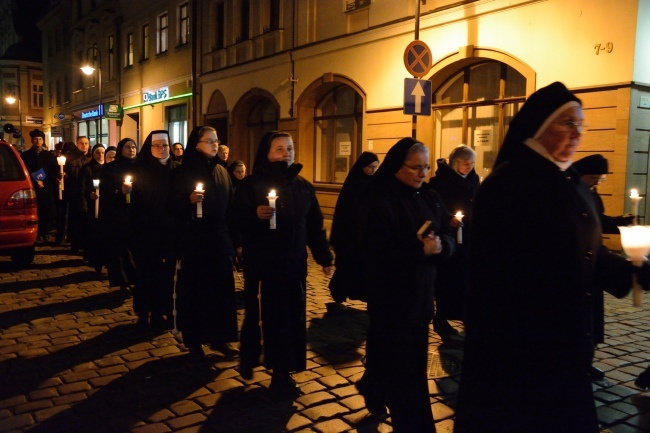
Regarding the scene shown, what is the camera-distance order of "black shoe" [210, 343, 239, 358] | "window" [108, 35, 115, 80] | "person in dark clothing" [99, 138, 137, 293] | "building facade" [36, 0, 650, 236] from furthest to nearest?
"window" [108, 35, 115, 80] < "building facade" [36, 0, 650, 236] < "person in dark clothing" [99, 138, 137, 293] < "black shoe" [210, 343, 239, 358]

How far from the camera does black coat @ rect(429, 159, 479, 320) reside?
609cm

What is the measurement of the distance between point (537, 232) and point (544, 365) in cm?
51

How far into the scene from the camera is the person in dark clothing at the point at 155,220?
244 inches

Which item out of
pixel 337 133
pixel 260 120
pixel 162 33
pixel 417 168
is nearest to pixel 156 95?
pixel 162 33

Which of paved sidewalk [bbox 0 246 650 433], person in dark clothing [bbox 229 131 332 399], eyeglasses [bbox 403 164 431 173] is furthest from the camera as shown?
person in dark clothing [bbox 229 131 332 399]

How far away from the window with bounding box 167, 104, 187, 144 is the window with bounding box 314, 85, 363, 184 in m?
9.39

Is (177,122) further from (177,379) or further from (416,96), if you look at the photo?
(177,379)

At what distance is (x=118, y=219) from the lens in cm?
806

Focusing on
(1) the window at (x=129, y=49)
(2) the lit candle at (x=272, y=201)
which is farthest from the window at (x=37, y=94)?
(2) the lit candle at (x=272, y=201)

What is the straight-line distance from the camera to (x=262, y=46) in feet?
65.5

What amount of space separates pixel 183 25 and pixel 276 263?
74.0ft

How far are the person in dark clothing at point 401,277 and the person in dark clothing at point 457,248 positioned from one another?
90.3 inches

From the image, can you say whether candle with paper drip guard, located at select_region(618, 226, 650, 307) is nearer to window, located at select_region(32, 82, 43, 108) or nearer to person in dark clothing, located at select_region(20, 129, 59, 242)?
person in dark clothing, located at select_region(20, 129, 59, 242)

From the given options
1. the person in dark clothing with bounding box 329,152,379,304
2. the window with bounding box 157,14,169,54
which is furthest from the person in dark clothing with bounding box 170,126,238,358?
the window with bounding box 157,14,169,54
